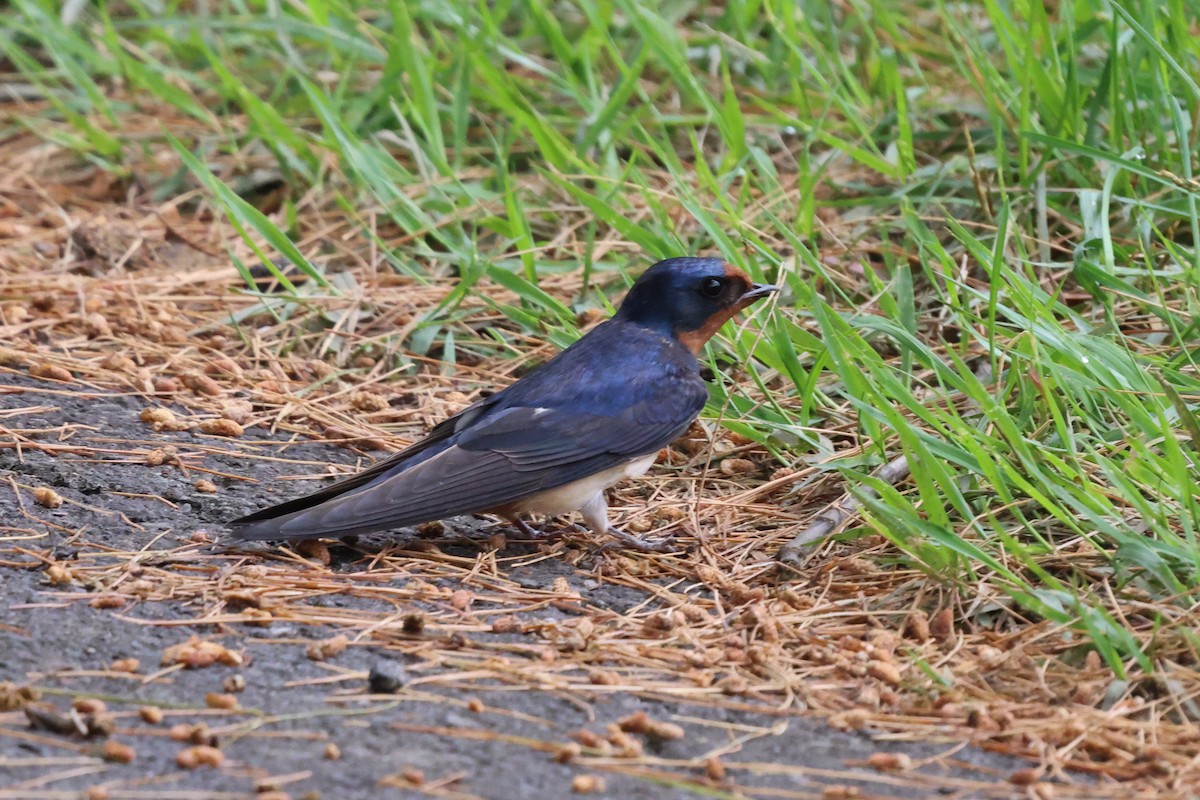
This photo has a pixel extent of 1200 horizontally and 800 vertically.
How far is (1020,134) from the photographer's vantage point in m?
4.32

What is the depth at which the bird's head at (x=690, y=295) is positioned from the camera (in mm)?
3928

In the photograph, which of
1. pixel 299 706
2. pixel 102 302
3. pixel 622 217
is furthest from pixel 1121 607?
pixel 102 302

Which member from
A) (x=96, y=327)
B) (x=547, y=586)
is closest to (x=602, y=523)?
(x=547, y=586)

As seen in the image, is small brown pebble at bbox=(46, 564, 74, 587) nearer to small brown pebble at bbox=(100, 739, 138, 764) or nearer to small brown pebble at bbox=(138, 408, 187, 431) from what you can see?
small brown pebble at bbox=(100, 739, 138, 764)

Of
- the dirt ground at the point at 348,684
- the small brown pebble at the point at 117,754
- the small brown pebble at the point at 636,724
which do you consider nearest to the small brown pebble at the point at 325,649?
the dirt ground at the point at 348,684

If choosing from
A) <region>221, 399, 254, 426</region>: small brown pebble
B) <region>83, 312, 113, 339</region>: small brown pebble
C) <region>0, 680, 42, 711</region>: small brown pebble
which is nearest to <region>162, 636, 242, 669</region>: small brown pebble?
<region>0, 680, 42, 711</region>: small brown pebble

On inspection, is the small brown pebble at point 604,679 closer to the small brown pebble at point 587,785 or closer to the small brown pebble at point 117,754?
the small brown pebble at point 587,785

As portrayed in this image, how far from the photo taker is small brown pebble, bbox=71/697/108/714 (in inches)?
99.0

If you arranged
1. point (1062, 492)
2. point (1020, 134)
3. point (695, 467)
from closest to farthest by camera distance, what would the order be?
point (1062, 492) → point (695, 467) → point (1020, 134)

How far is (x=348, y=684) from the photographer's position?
271 centimetres

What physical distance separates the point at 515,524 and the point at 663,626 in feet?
2.47

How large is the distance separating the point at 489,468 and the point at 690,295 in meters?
0.79

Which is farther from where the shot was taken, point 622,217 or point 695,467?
point 622,217

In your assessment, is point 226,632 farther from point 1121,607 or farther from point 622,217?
point 622,217
